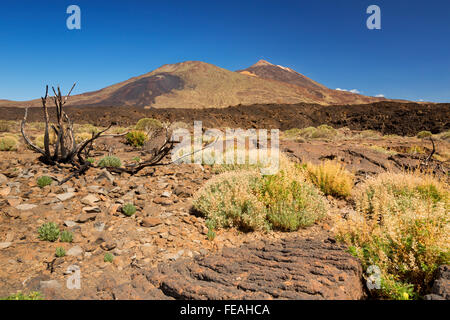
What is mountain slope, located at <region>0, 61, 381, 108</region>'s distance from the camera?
77312mm

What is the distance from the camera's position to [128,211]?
405cm

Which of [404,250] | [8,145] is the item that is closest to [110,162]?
[8,145]

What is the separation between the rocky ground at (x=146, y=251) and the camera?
2229 mm

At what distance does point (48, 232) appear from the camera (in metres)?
3.17

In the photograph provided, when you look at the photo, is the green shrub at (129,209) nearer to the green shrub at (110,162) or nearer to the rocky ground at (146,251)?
the rocky ground at (146,251)

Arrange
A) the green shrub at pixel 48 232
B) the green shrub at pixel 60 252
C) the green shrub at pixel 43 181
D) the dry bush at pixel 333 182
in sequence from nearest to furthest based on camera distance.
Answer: the green shrub at pixel 60 252 → the green shrub at pixel 48 232 → the green shrub at pixel 43 181 → the dry bush at pixel 333 182

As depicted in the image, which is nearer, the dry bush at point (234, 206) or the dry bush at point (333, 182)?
the dry bush at point (234, 206)

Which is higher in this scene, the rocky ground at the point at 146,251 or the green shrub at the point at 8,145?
the green shrub at the point at 8,145

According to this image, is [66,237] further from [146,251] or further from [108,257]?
[146,251]

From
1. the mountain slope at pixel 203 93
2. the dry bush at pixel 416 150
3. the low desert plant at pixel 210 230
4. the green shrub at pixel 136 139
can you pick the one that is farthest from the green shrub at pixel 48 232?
the mountain slope at pixel 203 93

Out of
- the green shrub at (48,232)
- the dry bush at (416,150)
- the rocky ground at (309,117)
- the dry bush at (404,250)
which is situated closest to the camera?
the dry bush at (404,250)

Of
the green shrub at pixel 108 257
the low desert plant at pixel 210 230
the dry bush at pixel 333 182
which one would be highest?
the dry bush at pixel 333 182

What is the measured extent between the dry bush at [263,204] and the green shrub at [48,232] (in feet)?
6.74
